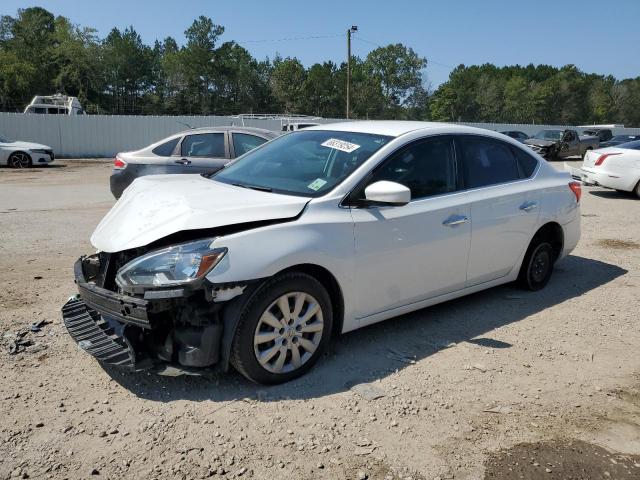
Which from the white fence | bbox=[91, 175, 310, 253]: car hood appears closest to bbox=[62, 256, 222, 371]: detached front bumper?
bbox=[91, 175, 310, 253]: car hood

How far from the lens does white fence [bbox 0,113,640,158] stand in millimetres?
26266

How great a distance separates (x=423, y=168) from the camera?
173 inches

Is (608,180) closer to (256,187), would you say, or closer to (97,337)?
(256,187)

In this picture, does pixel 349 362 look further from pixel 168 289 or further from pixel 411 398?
pixel 168 289

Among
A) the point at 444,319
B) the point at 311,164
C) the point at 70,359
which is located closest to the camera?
the point at 70,359

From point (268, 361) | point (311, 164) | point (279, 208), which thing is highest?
point (311, 164)

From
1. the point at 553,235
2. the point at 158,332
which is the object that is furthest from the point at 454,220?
the point at 158,332

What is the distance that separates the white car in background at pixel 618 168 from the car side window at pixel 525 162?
9.08 m

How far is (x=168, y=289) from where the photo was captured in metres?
3.14

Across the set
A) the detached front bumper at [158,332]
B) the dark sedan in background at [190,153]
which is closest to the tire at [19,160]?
the dark sedan in background at [190,153]

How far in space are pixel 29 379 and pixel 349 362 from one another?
2125 millimetres

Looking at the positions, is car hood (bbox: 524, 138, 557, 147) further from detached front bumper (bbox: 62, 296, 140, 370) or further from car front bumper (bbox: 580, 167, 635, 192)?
detached front bumper (bbox: 62, 296, 140, 370)

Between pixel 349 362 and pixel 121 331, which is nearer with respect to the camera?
pixel 121 331

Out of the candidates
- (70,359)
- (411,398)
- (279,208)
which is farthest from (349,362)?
(70,359)
